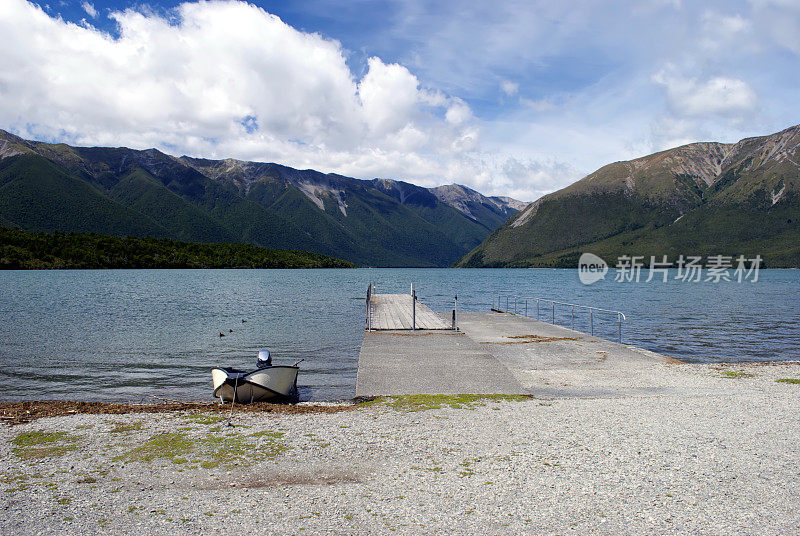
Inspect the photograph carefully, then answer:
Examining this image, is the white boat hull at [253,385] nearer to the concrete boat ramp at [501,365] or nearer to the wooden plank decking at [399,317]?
the concrete boat ramp at [501,365]

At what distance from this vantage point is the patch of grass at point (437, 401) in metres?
11.0

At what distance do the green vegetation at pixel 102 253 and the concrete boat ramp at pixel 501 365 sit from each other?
158 meters

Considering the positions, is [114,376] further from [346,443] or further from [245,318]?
[245,318]

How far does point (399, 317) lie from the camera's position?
28.4 m

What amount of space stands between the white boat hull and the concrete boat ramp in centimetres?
224

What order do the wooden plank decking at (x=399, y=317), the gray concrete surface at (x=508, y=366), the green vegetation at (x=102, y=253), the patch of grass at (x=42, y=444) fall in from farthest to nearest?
the green vegetation at (x=102, y=253), the wooden plank decking at (x=399, y=317), the gray concrete surface at (x=508, y=366), the patch of grass at (x=42, y=444)

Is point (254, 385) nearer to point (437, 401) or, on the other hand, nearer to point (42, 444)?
point (437, 401)

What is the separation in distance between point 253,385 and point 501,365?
6822 millimetres

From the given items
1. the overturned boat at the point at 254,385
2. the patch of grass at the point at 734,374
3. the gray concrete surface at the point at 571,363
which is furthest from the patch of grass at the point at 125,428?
the patch of grass at the point at 734,374

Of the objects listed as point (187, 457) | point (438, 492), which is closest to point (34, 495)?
point (187, 457)

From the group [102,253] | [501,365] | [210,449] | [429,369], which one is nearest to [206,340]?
[429,369]

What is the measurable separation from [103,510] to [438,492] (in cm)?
382

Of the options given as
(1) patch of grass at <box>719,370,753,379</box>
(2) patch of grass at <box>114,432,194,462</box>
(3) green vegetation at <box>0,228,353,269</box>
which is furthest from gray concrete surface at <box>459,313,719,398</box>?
(3) green vegetation at <box>0,228,353,269</box>

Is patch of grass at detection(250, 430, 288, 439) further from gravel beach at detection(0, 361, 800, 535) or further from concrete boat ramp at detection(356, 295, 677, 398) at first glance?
concrete boat ramp at detection(356, 295, 677, 398)
